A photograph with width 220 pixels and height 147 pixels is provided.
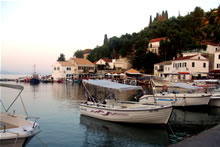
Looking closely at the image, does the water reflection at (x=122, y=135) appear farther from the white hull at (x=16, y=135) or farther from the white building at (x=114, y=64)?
the white building at (x=114, y=64)

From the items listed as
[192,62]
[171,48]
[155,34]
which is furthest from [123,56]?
[192,62]

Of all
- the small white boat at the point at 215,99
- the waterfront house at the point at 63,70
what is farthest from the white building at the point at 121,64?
the small white boat at the point at 215,99

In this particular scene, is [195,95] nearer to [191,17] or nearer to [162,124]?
[162,124]

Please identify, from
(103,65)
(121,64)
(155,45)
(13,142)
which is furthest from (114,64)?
(13,142)

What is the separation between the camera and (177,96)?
24.2 meters

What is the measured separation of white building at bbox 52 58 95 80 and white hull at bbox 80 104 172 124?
68274mm

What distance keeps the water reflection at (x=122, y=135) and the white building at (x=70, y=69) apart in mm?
68804

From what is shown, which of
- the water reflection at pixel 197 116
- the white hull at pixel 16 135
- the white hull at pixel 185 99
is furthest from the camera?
the white hull at pixel 185 99

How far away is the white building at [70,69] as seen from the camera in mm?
84762

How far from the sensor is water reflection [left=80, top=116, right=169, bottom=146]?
13.4 meters

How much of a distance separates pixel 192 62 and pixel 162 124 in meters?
41.3

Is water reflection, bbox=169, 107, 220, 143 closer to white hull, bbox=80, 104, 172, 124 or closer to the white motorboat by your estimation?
the white motorboat

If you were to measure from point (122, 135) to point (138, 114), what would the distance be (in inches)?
90.8

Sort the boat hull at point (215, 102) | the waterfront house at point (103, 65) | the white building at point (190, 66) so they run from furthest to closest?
the waterfront house at point (103, 65) → the white building at point (190, 66) → the boat hull at point (215, 102)
